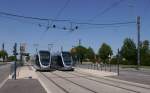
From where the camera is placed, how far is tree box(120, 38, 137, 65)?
286 feet

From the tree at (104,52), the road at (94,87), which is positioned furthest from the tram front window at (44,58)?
the tree at (104,52)

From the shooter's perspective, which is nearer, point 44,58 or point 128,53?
point 44,58

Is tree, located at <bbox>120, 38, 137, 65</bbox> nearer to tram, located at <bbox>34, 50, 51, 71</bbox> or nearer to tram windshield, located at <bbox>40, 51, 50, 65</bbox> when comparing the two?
tram, located at <bbox>34, 50, 51, 71</bbox>

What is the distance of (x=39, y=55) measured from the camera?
5141 centimetres

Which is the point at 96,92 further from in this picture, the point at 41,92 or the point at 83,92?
the point at 41,92

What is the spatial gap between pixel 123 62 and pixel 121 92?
76407 millimetres

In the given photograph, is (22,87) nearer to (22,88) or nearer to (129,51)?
(22,88)

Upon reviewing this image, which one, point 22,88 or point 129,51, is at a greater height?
point 129,51

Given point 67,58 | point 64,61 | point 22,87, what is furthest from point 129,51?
point 22,87

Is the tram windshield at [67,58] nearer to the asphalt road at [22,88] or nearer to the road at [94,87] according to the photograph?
the road at [94,87]

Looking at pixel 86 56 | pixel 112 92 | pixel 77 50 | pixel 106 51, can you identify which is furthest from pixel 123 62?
pixel 112 92

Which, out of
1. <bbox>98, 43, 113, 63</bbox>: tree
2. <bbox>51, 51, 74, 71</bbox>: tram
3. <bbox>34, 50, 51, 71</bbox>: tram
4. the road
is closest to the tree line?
<bbox>98, 43, 113, 63</bbox>: tree

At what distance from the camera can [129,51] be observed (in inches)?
3425

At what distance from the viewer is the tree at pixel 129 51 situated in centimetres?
8725
